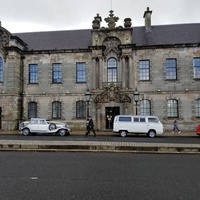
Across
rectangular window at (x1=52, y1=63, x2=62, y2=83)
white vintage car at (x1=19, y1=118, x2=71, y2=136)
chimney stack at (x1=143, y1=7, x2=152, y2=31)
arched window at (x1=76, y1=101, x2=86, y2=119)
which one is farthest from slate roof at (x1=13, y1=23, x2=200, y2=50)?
white vintage car at (x1=19, y1=118, x2=71, y2=136)

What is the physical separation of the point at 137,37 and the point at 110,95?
8.86 metres

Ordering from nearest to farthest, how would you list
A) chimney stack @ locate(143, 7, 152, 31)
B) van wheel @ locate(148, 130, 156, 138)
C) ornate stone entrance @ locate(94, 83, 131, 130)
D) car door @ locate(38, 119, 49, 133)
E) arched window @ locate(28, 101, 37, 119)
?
van wheel @ locate(148, 130, 156, 138), car door @ locate(38, 119, 49, 133), ornate stone entrance @ locate(94, 83, 131, 130), arched window @ locate(28, 101, 37, 119), chimney stack @ locate(143, 7, 152, 31)

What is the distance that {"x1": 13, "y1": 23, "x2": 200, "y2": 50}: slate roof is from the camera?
30.2 meters

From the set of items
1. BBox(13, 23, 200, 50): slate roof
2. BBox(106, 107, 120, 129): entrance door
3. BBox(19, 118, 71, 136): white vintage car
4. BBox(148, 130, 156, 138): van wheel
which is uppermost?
BBox(13, 23, 200, 50): slate roof

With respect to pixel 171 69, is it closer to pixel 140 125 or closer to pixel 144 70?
pixel 144 70

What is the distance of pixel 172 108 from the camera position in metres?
28.9

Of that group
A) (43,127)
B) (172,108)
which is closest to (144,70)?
(172,108)

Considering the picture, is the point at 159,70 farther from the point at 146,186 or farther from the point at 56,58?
the point at 146,186

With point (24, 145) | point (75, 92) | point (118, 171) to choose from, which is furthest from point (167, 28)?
point (118, 171)

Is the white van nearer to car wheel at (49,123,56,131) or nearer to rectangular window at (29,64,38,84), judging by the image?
car wheel at (49,123,56,131)

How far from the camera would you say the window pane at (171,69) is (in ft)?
96.6

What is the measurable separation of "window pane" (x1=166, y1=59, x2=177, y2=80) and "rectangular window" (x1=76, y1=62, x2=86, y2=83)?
33.7ft

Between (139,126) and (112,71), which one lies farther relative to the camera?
(112,71)

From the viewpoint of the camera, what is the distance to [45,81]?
31125mm
